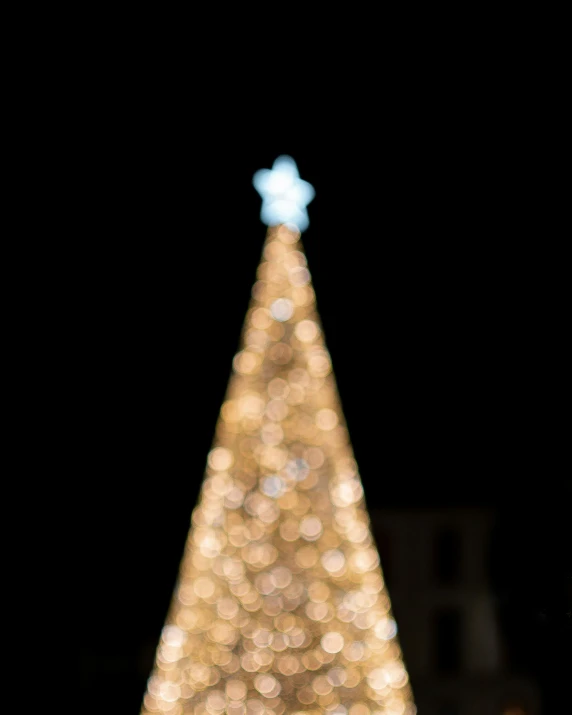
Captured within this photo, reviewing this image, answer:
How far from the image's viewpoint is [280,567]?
34.5ft

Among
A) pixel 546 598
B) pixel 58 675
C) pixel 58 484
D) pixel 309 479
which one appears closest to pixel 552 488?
pixel 546 598

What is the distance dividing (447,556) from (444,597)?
0.83 metres

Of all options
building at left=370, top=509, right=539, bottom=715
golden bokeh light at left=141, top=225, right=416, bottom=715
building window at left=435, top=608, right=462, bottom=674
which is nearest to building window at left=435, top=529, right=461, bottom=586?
building at left=370, top=509, right=539, bottom=715

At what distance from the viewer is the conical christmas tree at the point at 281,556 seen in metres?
10.3

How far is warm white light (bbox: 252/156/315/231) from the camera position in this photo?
10.9 m

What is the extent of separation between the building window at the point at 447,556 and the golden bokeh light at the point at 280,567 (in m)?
Answer: 12.7

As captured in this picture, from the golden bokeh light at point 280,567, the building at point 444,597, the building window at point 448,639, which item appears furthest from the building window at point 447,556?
the golden bokeh light at point 280,567

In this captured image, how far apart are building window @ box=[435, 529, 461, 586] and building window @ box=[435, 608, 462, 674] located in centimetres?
66

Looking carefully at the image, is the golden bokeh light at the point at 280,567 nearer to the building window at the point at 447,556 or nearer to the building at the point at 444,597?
the building at the point at 444,597

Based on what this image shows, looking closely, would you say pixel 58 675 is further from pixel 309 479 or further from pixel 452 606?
pixel 309 479

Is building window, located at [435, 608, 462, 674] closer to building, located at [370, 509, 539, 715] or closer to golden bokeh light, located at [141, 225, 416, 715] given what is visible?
building, located at [370, 509, 539, 715]

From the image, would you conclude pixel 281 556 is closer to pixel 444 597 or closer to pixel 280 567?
pixel 280 567

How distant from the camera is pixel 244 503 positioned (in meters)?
10.7

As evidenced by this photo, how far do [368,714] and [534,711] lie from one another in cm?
1166
